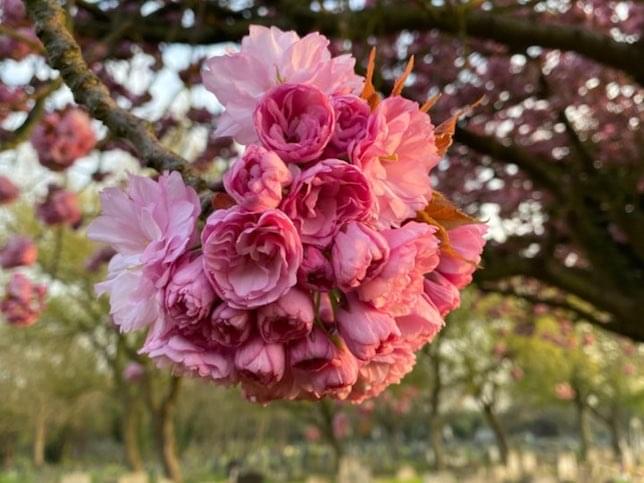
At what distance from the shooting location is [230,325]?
0.69 metres

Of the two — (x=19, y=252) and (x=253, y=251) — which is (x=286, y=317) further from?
(x=19, y=252)

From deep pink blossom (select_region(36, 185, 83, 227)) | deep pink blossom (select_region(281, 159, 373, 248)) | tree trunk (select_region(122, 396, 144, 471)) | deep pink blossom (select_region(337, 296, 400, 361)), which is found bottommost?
tree trunk (select_region(122, 396, 144, 471))

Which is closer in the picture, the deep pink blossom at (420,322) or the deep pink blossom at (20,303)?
the deep pink blossom at (420,322)

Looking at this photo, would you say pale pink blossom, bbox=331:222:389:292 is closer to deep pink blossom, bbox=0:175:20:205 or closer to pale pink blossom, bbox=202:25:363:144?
pale pink blossom, bbox=202:25:363:144

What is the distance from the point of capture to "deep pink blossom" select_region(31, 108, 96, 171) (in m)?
2.81

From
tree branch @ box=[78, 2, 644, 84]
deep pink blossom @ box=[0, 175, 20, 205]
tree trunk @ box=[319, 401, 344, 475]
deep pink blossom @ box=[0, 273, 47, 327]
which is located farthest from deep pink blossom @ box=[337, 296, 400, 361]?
tree trunk @ box=[319, 401, 344, 475]

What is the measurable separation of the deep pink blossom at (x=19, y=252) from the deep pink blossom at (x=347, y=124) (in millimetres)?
3758

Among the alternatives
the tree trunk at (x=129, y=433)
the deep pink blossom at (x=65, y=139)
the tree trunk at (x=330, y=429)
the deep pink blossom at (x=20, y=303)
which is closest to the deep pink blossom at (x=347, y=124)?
the deep pink blossom at (x=65, y=139)

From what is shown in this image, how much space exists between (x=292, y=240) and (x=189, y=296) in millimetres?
110

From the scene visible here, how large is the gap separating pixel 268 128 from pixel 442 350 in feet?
69.9

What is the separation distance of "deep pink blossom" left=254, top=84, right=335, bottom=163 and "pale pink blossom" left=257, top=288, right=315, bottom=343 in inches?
5.2

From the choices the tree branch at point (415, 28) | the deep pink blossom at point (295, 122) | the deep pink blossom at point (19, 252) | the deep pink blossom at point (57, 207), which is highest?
the deep pink blossom at point (295, 122)

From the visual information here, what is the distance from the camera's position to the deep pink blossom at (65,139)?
9.23 feet

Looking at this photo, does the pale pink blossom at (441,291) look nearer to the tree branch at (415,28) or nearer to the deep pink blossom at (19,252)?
the tree branch at (415,28)
